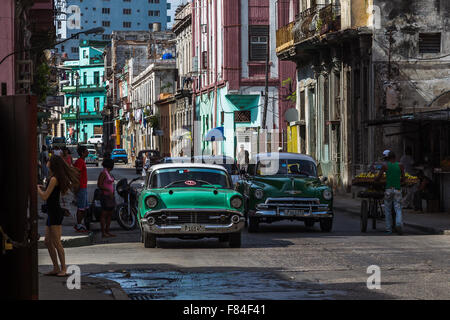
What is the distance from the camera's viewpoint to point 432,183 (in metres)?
28.0

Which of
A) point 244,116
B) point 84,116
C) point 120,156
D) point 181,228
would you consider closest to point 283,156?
point 181,228

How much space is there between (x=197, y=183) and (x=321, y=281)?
20.6 feet

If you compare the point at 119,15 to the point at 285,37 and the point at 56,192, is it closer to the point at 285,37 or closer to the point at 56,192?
the point at 285,37

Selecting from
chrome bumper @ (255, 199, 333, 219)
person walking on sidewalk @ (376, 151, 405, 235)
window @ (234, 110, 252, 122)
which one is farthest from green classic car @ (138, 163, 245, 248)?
window @ (234, 110, 252, 122)

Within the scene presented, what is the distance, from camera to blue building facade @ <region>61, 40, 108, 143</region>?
486ft

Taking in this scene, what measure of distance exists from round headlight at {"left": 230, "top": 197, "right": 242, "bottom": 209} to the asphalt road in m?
0.78

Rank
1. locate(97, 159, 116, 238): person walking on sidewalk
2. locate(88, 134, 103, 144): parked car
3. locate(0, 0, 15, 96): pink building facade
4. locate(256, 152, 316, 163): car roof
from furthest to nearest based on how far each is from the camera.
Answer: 1. locate(88, 134, 103, 144): parked car
2. locate(0, 0, 15, 96): pink building facade
3. locate(256, 152, 316, 163): car roof
4. locate(97, 159, 116, 238): person walking on sidewalk

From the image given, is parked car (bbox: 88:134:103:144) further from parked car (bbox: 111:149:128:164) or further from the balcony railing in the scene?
the balcony railing

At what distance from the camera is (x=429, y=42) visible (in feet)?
115

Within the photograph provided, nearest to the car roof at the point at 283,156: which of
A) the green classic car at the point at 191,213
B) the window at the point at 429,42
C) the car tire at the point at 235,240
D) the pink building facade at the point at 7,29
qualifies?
the green classic car at the point at 191,213

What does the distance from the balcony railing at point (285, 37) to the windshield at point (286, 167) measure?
20.4m

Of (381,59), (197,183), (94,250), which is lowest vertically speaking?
(94,250)
